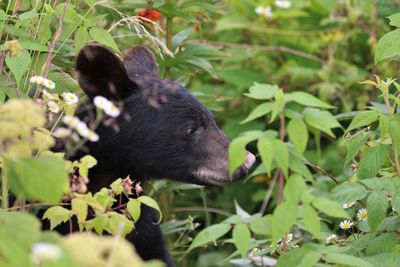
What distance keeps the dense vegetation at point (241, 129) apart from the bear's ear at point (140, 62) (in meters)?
0.07

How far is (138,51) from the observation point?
4.93 meters

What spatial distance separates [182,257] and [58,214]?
72.0 inches

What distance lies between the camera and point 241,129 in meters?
7.18

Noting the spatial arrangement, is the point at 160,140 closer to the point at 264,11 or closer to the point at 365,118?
the point at 365,118

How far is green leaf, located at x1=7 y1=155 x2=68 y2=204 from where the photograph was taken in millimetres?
2596

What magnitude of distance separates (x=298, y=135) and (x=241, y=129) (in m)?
3.80

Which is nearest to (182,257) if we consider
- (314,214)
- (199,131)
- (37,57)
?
(199,131)

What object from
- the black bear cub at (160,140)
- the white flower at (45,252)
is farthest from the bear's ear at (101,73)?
the white flower at (45,252)

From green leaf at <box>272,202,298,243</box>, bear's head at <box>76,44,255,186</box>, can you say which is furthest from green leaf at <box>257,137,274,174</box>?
bear's head at <box>76,44,255,186</box>

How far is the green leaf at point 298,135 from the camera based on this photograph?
3.37 m

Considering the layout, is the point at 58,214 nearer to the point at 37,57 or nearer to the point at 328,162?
the point at 37,57

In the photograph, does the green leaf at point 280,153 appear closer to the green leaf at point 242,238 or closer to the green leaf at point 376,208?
the green leaf at point 242,238

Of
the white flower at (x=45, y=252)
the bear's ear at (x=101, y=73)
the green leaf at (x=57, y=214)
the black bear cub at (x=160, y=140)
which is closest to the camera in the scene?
the white flower at (x=45, y=252)

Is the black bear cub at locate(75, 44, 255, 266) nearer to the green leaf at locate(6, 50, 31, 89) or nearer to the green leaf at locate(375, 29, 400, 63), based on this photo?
the green leaf at locate(6, 50, 31, 89)
